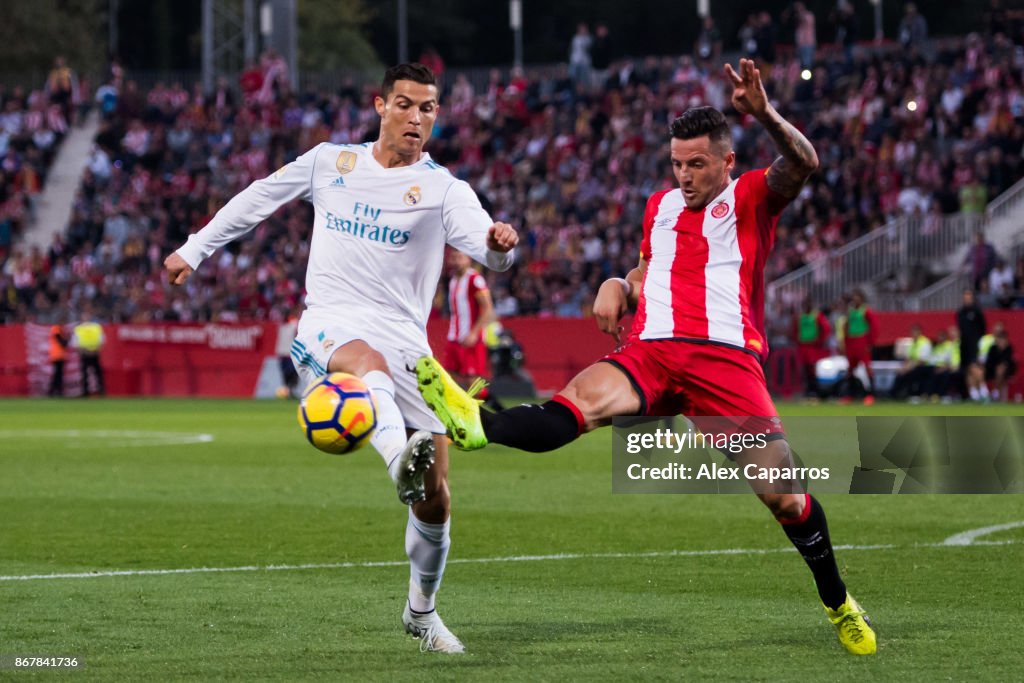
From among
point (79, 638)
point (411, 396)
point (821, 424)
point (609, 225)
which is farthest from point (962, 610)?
point (609, 225)

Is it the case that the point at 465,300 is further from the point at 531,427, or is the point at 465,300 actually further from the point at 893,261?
the point at 893,261

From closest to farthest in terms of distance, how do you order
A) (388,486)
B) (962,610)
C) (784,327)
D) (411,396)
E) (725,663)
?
(725,663), (411,396), (962,610), (388,486), (784,327)

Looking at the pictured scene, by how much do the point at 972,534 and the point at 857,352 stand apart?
17.0m

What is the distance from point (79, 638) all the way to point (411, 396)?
64.5 inches

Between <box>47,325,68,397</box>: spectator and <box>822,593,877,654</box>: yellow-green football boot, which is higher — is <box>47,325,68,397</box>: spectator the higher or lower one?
the lower one

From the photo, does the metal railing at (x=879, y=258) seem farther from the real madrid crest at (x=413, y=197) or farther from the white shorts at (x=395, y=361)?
the white shorts at (x=395, y=361)

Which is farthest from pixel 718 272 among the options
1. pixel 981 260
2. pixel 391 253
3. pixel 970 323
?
pixel 981 260

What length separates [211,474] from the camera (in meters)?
15.1

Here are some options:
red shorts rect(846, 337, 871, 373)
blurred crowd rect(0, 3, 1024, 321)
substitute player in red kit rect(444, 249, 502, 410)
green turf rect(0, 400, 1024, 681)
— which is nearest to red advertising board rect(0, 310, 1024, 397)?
blurred crowd rect(0, 3, 1024, 321)

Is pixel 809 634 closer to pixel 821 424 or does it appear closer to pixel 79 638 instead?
pixel 79 638

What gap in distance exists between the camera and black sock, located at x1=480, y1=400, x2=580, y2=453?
637cm

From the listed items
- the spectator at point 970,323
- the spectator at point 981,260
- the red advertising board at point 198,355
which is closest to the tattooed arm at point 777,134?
the spectator at point 970,323

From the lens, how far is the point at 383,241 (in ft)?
22.0

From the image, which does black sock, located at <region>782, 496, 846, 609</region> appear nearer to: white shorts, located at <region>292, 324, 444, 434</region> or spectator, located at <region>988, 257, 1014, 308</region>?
white shorts, located at <region>292, 324, 444, 434</region>
